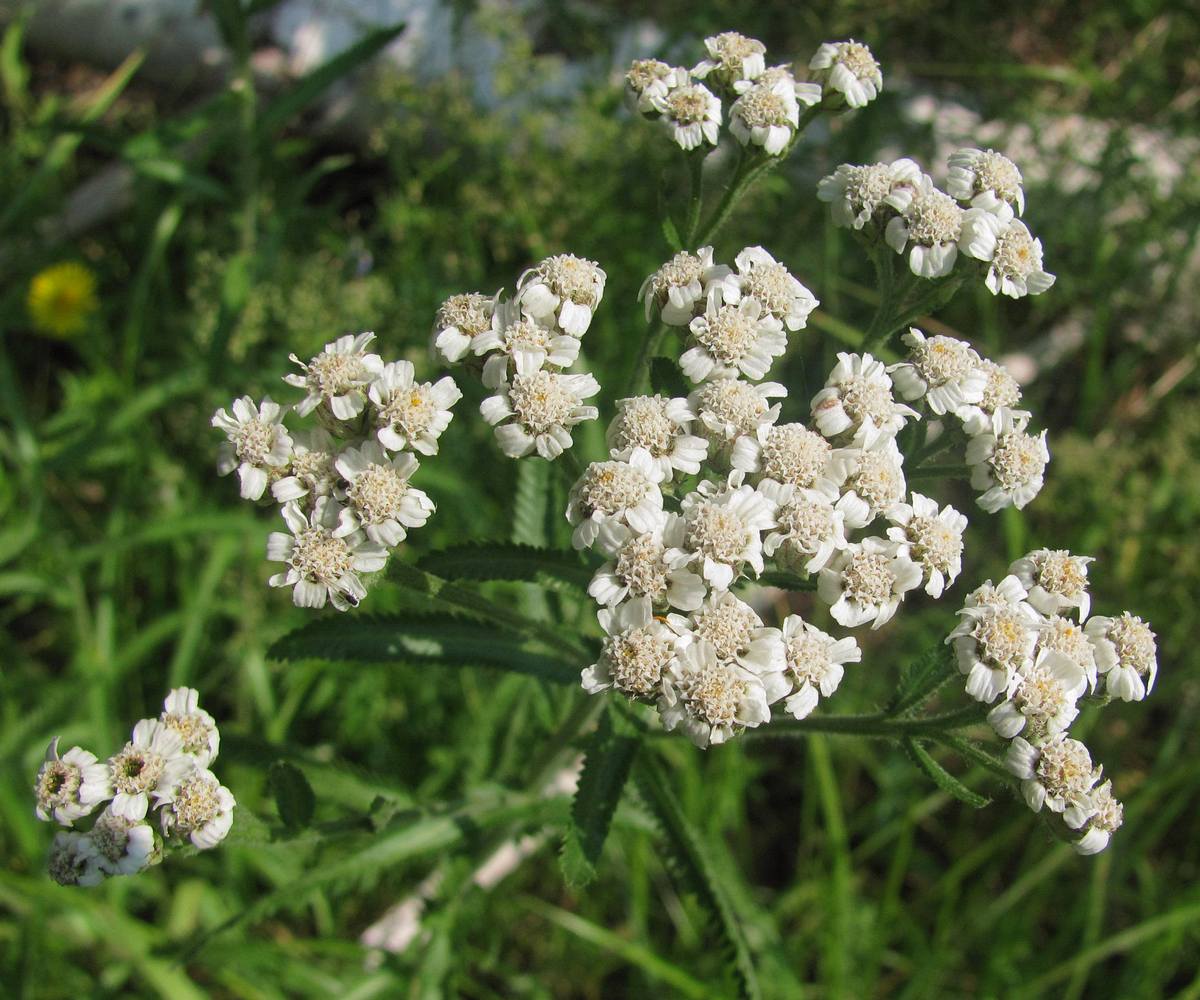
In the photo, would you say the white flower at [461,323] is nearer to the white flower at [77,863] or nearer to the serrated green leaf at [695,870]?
the serrated green leaf at [695,870]

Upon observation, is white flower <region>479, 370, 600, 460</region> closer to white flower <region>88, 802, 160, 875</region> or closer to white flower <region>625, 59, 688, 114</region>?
white flower <region>625, 59, 688, 114</region>

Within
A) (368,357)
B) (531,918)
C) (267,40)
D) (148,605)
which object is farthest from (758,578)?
(267,40)

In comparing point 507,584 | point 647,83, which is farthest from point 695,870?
point 647,83

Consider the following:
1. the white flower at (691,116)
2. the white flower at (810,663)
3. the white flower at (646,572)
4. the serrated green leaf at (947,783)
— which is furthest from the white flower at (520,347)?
the serrated green leaf at (947,783)

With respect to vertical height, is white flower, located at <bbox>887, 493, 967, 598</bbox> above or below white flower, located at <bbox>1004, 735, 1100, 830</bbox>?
above

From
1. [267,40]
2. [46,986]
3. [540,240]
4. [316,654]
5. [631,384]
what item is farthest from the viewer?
[267,40]

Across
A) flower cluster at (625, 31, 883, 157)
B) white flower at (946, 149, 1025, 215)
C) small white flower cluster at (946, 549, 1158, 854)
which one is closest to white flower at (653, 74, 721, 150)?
flower cluster at (625, 31, 883, 157)

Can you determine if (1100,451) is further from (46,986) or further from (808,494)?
(46,986)
